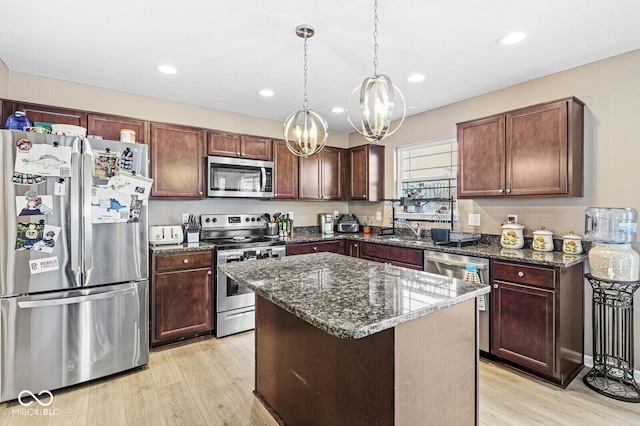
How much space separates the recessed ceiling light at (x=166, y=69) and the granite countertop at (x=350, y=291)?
1.89 metres

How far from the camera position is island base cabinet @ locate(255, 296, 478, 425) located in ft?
4.35

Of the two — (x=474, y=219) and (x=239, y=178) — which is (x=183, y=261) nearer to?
(x=239, y=178)

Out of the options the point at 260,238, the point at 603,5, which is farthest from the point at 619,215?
the point at 260,238

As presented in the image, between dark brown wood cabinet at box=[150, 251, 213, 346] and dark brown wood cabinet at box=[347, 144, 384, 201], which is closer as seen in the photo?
dark brown wood cabinet at box=[150, 251, 213, 346]

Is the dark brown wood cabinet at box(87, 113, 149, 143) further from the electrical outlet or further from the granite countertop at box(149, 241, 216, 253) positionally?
the electrical outlet

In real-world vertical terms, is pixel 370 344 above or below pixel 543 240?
below

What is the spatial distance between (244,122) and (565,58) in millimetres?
3376

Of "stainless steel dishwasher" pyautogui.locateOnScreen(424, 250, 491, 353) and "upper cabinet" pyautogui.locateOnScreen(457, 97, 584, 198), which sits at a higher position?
"upper cabinet" pyautogui.locateOnScreen(457, 97, 584, 198)

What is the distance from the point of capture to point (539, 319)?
250 cm

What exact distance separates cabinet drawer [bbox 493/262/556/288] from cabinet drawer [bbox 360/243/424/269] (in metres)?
0.76

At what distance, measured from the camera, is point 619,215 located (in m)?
2.47

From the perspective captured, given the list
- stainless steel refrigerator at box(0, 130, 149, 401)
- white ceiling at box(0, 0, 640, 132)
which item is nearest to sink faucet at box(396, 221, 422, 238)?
white ceiling at box(0, 0, 640, 132)

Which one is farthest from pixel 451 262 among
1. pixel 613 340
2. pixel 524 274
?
pixel 613 340

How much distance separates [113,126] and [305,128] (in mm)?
2228
